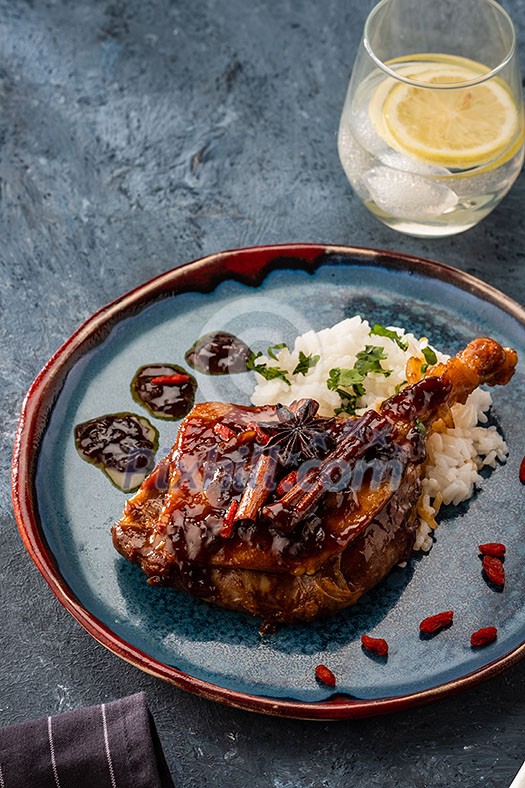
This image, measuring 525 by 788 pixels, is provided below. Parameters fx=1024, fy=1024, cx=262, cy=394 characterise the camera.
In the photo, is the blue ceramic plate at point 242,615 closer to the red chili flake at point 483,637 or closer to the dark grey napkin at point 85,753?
the red chili flake at point 483,637

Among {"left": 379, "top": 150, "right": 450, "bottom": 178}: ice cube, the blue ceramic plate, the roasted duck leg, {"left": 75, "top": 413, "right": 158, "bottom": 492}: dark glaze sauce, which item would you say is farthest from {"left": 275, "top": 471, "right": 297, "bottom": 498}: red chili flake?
{"left": 379, "top": 150, "right": 450, "bottom": 178}: ice cube

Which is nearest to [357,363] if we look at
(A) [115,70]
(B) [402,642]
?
(B) [402,642]

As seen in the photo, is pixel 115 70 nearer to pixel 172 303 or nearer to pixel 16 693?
pixel 172 303

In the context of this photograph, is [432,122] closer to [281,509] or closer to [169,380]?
[169,380]

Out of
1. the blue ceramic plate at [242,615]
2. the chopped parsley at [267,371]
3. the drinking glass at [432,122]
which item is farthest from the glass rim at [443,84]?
the chopped parsley at [267,371]

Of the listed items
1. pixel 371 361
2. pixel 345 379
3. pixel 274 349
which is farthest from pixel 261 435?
pixel 274 349

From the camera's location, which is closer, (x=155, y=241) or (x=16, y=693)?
(x=16, y=693)

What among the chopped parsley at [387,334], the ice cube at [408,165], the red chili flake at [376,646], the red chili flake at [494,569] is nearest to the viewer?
the red chili flake at [376,646]
